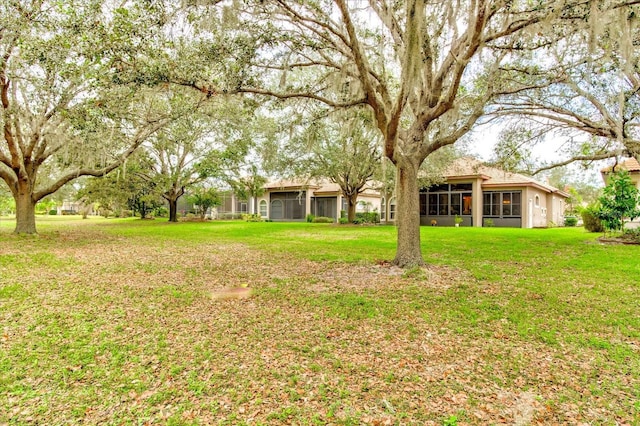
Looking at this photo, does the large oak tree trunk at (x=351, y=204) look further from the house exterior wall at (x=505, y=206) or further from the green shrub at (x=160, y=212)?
the green shrub at (x=160, y=212)

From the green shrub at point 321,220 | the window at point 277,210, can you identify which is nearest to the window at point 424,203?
the green shrub at point 321,220

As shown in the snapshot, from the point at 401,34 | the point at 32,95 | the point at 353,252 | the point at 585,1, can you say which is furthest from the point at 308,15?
the point at 32,95

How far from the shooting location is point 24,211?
476 inches

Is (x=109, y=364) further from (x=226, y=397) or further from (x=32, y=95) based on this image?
(x=32, y=95)

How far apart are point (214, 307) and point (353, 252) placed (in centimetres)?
519

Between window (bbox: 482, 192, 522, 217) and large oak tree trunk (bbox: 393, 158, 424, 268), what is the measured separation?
15.5 metres

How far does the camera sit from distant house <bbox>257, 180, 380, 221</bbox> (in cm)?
2564

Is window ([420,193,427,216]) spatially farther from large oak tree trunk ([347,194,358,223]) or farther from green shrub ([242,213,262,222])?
green shrub ([242,213,262,222])

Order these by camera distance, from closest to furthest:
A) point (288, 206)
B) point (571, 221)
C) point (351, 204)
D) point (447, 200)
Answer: point (351, 204), point (447, 200), point (571, 221), point (288, 206)

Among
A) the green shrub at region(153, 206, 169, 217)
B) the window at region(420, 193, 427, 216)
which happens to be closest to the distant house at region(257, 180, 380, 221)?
the window at region(420, 193, 427, 216)

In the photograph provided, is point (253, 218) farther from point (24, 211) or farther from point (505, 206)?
point (505, 206)

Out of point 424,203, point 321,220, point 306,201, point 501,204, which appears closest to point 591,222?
point 501,204

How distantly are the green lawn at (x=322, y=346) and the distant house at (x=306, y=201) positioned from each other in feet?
61.3

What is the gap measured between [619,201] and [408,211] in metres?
8.61
